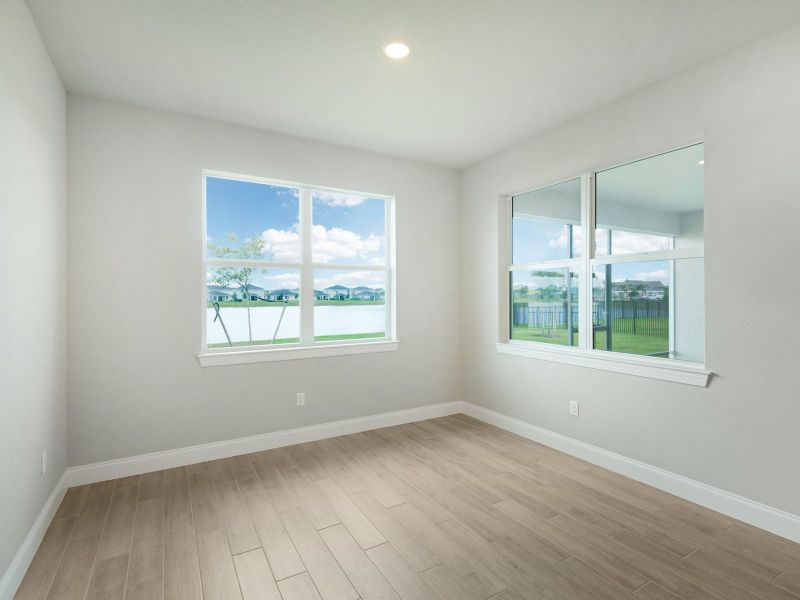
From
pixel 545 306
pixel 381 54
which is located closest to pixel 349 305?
pixel 545 306

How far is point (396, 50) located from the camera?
2389 millimetres

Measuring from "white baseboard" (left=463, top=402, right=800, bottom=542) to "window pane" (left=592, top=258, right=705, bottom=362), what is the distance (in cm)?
79

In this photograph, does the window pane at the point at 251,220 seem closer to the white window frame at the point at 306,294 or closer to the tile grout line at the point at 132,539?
the white window frame at the point at 306,294

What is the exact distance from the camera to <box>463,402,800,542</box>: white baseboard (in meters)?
2.25

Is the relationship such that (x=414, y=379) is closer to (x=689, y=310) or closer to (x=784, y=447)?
(x=689, y=310)

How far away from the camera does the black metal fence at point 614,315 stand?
2898 millimetres

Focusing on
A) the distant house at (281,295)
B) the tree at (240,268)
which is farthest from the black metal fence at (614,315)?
the tree at (240,268)

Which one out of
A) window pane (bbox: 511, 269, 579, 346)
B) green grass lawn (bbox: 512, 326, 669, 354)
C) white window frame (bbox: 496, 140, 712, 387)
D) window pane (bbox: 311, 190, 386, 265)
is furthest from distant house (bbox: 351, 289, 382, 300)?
green grass lawn (bbox: 512, 326, 669, 354)

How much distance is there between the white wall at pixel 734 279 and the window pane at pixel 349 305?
6.94ft

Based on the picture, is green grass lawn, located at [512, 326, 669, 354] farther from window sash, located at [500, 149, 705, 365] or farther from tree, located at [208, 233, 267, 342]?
tree, located at [208, 233, 267, 342]

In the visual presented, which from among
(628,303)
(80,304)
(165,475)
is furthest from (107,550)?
(628,303)

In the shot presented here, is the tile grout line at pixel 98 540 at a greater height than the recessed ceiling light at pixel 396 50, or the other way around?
the recessed ceiling light at pixel 396 50

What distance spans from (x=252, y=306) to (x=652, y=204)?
10.8 feet

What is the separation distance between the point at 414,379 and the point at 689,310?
8.30 ft
